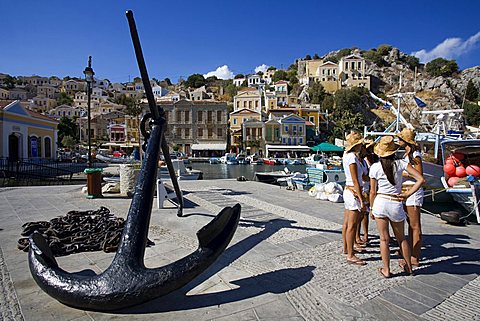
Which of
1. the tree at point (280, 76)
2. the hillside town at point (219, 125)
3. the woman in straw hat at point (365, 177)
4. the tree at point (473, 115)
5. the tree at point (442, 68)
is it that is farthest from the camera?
the tree at point (280, 76)

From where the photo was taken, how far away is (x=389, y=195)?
12.4 feet

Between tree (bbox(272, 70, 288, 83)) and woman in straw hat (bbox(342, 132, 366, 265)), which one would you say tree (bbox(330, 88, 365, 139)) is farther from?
woman in straw hat (bbox(342, 132, 366, 265))

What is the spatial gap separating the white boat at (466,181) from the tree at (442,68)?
296 feet

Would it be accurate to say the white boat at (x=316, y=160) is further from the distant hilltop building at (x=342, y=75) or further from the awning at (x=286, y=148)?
the distant hilltop building at (x=342, y=75)

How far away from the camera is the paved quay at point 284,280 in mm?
2984

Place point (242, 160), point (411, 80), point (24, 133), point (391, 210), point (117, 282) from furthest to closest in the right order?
1. point (411, 80)
2. point (242, 160)
3. point (24, 133)
4. point (391, 210)
5. point (117, 282)

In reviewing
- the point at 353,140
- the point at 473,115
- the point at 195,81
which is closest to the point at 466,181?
the point at 353,140

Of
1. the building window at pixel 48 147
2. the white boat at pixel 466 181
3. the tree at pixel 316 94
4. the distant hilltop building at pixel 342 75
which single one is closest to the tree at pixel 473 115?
the distant hilltop building at pixel 342 75

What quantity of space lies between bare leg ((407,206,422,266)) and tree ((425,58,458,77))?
102 meters

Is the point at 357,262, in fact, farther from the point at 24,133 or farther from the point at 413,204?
the point at 24,133

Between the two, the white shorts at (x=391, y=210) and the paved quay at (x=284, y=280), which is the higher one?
the white shorts at (x=391, y=210)

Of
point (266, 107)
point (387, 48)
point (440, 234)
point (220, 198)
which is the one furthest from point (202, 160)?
point (387, 48)

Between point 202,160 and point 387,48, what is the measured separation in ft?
285

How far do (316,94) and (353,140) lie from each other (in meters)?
72.7
